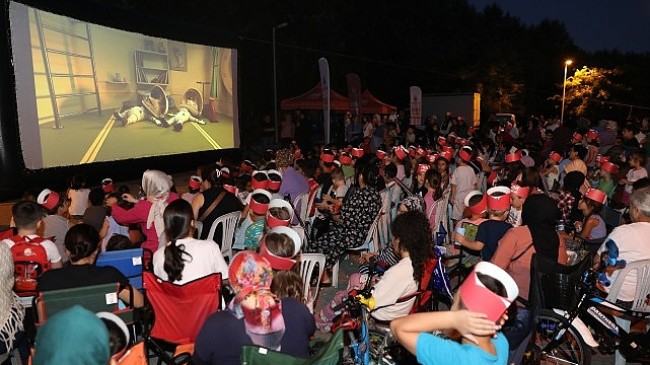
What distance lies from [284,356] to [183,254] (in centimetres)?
167

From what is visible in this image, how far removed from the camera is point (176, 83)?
49.0 ft

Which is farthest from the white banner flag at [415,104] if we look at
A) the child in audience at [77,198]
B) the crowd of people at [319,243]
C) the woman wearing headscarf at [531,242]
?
the woman wearing headscarf at [531,242]

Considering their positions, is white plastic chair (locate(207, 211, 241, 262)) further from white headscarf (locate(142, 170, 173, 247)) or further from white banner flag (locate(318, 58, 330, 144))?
white banner flag (locate(318, 58, 330, 144))

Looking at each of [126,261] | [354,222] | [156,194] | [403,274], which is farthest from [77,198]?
[403,274]

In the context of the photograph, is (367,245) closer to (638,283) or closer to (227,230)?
(227,230)

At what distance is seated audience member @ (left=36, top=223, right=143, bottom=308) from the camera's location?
3.59 meters

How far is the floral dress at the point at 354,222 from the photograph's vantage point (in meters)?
6.40

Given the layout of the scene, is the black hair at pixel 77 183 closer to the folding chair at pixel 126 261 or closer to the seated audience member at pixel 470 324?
the folding chair at pixel 126 261

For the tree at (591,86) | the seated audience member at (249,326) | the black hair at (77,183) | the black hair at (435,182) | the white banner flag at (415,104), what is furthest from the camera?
the tree at (591,86)

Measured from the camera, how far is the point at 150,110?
1411cm

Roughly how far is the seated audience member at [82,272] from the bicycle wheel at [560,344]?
2.95 m

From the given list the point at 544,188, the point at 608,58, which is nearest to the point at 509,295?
the point at 544,188

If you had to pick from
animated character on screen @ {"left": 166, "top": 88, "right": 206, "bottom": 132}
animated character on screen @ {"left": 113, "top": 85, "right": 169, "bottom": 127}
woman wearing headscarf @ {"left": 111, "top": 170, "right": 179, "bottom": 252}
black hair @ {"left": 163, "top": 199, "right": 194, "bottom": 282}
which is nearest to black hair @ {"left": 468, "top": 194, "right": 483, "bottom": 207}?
black hair @ {"left": 163, "top": 199, "right": 194, "bottom": 282}

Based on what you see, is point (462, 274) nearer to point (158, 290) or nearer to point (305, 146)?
point (158, 290)
